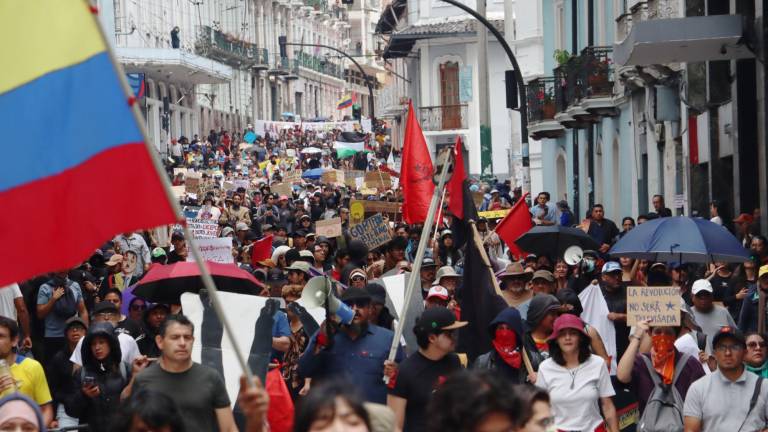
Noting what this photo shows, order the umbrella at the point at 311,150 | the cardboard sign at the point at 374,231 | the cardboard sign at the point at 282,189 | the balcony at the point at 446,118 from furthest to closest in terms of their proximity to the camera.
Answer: the umbrella at the point at 311,150 → the balcony at the point at 446,118 → the cardboard sign at the point at 282,189 → the cardboard sign at the point at 374,231

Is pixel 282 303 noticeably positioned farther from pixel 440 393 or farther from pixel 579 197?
pixel 579 197

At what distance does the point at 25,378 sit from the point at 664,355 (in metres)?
3.83

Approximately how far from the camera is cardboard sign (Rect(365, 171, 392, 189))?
1599 inches

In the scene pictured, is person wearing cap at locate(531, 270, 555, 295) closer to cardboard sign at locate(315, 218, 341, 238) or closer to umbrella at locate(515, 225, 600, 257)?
umbrella at locate(515, 225, 600, 257)

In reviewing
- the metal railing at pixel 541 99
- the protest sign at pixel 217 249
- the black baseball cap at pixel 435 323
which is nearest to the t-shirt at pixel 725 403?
the black baseball cap at pixel 435 323

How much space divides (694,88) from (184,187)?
1252 cm

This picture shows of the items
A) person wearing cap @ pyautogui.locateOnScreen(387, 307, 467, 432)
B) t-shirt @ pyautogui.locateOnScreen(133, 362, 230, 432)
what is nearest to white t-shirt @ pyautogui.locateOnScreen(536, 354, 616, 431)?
person wearing cap @ pyautogui.locateOnScreen(387, 307, 467, 432)

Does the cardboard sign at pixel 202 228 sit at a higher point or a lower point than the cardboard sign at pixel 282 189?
higher

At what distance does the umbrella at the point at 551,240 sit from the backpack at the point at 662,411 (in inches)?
265

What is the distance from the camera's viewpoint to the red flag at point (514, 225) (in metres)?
→ 19.1

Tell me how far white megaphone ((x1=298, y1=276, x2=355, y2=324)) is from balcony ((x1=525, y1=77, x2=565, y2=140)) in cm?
2681

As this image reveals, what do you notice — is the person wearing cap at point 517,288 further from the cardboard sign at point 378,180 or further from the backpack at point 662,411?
the cardboard sign at point 378,180

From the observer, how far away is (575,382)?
978cm

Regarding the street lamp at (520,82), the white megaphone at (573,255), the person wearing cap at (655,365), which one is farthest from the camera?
the street lamp at (520,82)
